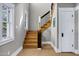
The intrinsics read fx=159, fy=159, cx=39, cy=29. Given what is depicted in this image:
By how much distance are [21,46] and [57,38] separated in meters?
1.17

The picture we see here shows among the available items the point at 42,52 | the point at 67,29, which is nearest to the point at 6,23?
the point at 42,52

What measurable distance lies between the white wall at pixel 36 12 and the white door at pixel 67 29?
56 cm

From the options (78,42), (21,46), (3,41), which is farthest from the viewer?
(21,46)

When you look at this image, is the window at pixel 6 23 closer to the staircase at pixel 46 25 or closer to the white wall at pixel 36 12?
the white wall at pixel 36 12

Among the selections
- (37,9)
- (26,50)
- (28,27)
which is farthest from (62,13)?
(26,50)

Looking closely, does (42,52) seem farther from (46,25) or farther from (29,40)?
(46,25)

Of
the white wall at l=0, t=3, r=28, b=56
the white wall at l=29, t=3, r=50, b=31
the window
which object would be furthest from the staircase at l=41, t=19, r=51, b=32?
the window

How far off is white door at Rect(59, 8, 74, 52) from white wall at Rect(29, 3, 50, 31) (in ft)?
1.84

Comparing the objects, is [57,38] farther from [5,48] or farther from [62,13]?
[5,48]

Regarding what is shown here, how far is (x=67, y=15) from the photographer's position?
4770mm

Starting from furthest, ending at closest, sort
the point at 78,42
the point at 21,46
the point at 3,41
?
the point at 21,46 → the point at 78,42 → the point at 3,41

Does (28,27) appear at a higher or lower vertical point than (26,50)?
higher

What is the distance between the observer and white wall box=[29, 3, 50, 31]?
15.2ft

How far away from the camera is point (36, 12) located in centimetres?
471
